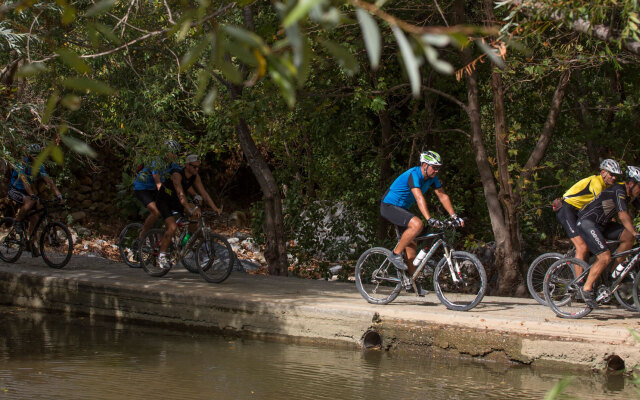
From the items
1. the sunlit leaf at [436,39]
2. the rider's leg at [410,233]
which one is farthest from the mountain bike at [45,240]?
the sunlit leaf at [436,39]

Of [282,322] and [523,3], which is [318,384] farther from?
[523,3]

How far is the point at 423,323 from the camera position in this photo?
27.3 feet

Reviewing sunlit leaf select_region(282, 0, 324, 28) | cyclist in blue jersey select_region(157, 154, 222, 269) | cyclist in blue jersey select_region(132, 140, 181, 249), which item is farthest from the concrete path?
sunlit leaf select_region(282, 0, 324, 28)

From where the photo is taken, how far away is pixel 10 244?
12961mm

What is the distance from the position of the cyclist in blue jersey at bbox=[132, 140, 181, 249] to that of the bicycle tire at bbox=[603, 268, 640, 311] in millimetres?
6069

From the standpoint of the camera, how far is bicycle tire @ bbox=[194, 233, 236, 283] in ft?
35.9

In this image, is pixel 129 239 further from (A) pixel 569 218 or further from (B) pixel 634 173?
(B) pixel 634 173

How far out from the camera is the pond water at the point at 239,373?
22.1 ft

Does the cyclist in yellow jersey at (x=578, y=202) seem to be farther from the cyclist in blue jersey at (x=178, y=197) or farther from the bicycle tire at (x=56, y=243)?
the bicycle tire at (x=56, y=243)

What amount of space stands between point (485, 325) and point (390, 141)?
7.20 meters

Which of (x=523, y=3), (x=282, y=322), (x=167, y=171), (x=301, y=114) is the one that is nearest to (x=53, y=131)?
(x=167, y=171)

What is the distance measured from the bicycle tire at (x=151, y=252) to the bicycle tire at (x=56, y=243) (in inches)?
56.5

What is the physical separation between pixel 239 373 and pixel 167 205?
4.70 metres

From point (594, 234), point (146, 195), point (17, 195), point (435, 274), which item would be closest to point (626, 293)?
point (594, 234)
